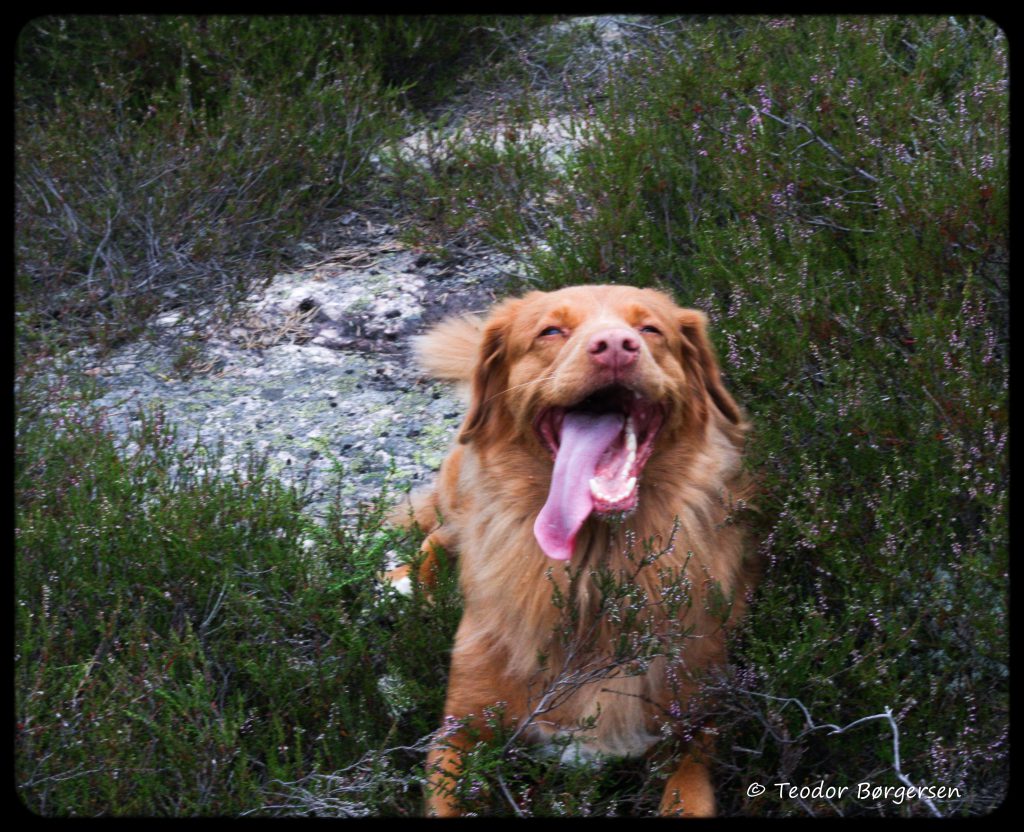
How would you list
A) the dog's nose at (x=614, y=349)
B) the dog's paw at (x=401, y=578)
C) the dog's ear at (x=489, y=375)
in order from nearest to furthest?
1. the dog's nose at (x=614, y=349)
2. the dog's ear at (x=489, y=375)
3. the dog's paw at (x=401, y=578)

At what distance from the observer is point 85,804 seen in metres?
2.61

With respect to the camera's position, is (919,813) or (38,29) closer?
(919,813)

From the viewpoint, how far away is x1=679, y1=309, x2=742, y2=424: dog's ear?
332 cm

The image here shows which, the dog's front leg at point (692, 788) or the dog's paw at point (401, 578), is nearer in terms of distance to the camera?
the dog's front leg at point (692, 788)

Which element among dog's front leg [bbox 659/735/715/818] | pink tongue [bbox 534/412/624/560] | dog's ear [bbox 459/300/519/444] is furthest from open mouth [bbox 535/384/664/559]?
dog's front leg [bbox 659/735/715/818]

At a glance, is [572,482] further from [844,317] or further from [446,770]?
[844,317]

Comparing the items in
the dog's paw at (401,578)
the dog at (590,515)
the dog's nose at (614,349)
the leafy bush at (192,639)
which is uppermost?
the dog's nose at (614,349)

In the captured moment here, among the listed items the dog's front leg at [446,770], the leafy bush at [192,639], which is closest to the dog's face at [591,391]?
the dog's front leg at [446,770]

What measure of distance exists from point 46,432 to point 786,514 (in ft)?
8.93

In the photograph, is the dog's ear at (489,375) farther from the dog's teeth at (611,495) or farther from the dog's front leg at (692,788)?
the dog's front leg at (692,788)

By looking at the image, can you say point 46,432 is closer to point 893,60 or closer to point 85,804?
point 85,804

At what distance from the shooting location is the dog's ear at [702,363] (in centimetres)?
332

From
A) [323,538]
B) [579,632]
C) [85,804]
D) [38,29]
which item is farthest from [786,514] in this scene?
[38,29]

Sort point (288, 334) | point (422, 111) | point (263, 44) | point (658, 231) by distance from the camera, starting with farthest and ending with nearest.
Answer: point (422, 111) < point (263, 44) < point (288, 334) < point (658, 231)
